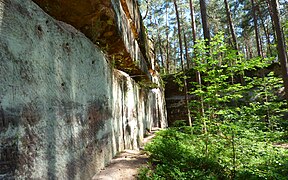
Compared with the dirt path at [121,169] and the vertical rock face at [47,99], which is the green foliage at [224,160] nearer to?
the dirt path at [121,169]

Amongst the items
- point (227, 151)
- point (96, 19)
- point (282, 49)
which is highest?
point (282, 49)

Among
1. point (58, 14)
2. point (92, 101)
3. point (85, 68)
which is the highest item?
point (58, 14)

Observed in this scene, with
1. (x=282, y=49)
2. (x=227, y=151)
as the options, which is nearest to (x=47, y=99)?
(x=227, y=151)

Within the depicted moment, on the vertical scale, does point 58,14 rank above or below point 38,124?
above

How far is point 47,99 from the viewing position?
2262 mm

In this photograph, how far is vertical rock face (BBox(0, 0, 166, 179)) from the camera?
1.75 metres

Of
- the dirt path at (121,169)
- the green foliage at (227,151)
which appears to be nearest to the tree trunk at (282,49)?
the green foliage at (227,151)

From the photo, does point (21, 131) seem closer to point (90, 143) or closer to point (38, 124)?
point (38, 124)

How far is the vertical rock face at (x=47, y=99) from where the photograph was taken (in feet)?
5.75

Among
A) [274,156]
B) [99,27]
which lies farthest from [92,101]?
[274,156]

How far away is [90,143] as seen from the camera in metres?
3.27

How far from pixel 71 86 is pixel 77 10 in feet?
4.02

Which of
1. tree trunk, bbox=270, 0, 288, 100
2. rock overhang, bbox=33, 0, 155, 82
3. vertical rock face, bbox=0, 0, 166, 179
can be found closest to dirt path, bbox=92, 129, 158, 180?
vertical rock face, bbox=0, 0, 166, 179

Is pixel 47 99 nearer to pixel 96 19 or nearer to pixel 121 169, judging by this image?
pixel 96 19
